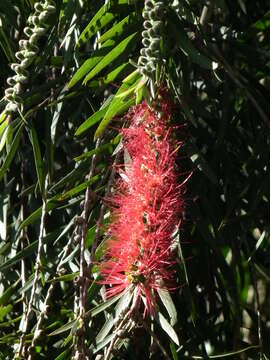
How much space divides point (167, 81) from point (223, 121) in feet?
0.97

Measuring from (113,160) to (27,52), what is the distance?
0.31 metres

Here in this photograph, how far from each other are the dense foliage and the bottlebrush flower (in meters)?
0.04

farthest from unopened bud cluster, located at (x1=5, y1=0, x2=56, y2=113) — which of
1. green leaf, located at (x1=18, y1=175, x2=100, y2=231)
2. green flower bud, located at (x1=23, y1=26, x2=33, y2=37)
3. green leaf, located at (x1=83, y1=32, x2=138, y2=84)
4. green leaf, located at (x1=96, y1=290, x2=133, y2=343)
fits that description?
A: green leaf, located at (x1=96, y1=290, x2=133, y2=343)

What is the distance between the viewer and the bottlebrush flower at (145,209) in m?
1.14

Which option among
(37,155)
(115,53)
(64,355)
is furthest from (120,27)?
(64,355)

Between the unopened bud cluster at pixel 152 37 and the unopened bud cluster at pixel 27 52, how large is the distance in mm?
159

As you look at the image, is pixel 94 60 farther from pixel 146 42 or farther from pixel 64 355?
pixel 64 355

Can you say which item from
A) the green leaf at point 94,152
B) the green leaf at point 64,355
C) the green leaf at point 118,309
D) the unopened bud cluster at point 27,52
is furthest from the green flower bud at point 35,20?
the green leaf at point 64,355

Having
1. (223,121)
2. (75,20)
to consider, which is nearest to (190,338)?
(223,121)

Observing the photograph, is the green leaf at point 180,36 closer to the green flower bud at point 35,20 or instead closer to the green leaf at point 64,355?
the green flower bud at point 35,20

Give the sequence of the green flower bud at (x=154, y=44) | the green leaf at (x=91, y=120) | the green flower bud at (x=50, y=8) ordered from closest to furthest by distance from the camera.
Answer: the green flower bud at (x=154, y=44)
the green flower bud at (x=50, y=8)
the green leaf at (x=91, y=120)

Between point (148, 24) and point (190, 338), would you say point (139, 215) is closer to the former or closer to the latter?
point (148, 24)

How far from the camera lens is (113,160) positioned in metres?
1.43

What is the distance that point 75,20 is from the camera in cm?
129
